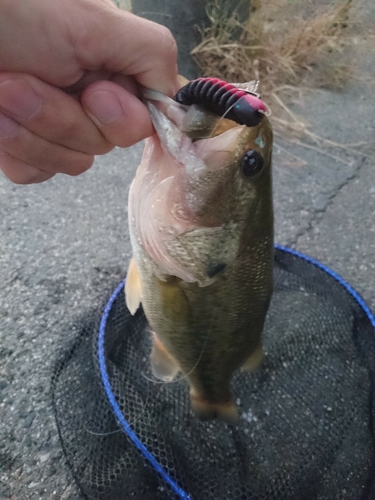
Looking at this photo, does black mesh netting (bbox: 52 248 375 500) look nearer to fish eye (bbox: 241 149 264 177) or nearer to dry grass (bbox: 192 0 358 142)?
fish eye (bbox: 241 149 264 177)

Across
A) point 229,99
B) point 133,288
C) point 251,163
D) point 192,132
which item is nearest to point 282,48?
point 133,288

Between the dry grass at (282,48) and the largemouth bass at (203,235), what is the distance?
2.80m

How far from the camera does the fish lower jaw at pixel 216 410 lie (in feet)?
5.50

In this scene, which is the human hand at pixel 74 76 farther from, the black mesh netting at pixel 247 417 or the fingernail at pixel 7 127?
the black mesh netting at pixel 247 417

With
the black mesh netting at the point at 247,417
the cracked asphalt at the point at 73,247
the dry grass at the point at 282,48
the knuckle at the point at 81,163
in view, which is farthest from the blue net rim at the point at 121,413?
the dry grass at the point at 282,48

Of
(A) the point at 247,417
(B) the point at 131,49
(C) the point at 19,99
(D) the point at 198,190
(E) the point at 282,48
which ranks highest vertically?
(B) the point at 131,49

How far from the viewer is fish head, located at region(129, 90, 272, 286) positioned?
978 millimetres

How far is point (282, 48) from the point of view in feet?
14.7

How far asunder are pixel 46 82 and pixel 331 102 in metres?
4.08

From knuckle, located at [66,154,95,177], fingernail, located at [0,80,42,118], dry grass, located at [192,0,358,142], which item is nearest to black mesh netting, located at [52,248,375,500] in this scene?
knuckle, located at [66,154,95,177]

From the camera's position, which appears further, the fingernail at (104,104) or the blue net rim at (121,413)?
the blue net rim at (121,413)

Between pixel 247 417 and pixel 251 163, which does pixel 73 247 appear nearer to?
pixel 247 417

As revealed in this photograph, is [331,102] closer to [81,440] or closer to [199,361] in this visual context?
[199,361]

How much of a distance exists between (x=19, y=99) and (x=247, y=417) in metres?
1.56
